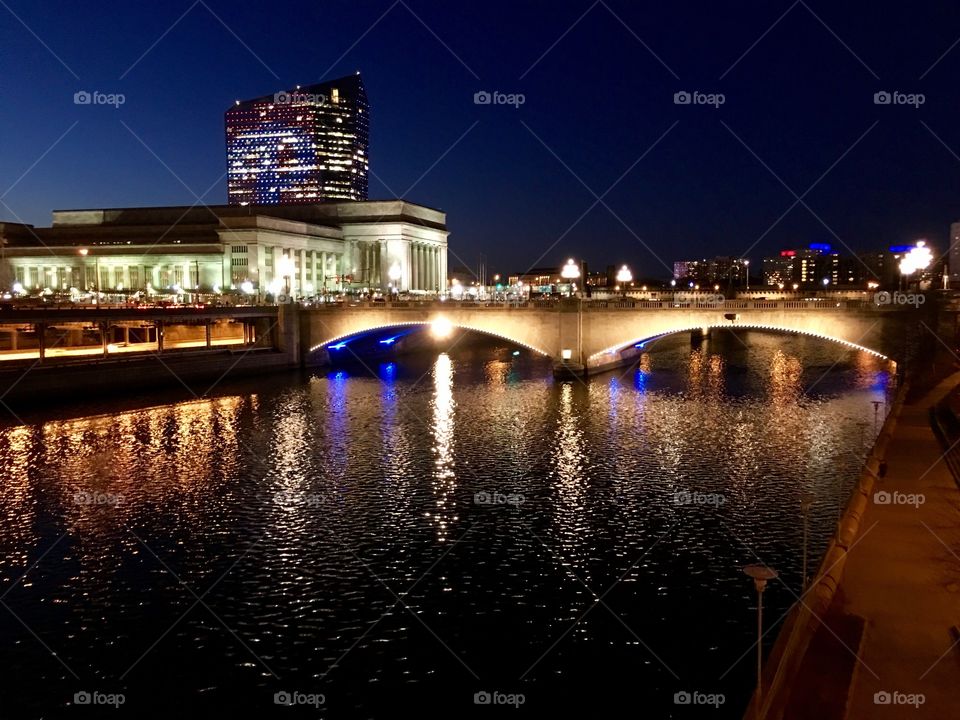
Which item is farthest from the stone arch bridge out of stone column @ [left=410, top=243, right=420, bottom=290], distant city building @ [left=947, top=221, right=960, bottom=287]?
distant city building @ [left=947, top=221, right=960, bottom=287]

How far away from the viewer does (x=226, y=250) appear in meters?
118

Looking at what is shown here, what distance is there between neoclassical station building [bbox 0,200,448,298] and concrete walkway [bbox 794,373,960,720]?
92.9 m

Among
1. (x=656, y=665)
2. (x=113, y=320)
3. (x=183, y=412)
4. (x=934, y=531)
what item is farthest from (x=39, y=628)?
(x=113, y=320)

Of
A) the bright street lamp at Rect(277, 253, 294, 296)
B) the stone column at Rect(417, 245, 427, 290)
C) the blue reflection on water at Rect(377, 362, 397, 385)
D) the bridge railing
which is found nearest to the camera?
the bridge railing

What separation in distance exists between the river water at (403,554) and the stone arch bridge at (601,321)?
31.1ft

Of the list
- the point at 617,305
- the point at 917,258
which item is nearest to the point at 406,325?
the point at 617,305

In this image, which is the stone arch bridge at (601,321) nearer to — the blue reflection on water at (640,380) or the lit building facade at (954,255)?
the blue reflection on water at (640,380)

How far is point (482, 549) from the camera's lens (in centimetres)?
2753

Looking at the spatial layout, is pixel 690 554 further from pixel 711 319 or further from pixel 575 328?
pixel 575 328

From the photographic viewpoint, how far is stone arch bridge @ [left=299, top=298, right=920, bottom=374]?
2363 inches

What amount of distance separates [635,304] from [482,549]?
46.0 meters

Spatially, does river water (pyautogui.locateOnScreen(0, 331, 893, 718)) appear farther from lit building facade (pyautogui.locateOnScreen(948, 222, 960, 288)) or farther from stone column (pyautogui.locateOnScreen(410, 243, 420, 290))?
lit building facade (pyautogui.locateOnScreen(948, 222, 960, 288))

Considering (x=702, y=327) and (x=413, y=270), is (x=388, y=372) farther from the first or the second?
(x=413, y=270)

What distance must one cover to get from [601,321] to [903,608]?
5330 cm
